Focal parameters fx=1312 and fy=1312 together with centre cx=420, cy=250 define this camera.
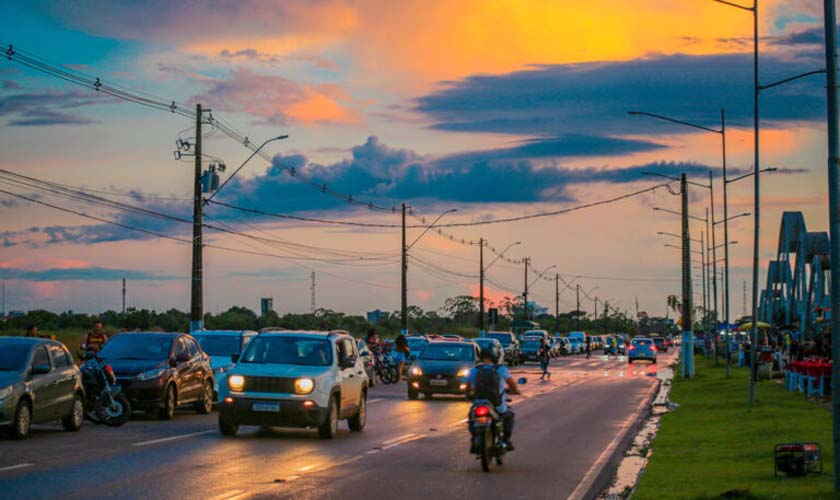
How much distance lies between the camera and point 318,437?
23.1 meters

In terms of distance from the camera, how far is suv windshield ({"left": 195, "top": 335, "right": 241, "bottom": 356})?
105ft

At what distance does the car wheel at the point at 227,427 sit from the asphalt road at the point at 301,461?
24cm

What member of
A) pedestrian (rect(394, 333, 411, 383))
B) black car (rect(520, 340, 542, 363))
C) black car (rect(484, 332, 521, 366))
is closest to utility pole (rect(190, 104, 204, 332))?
pedestrian (rect(394, 333, 411, 383))

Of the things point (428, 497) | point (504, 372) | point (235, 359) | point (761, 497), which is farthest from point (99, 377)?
point (761, 497)

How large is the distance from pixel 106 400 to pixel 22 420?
3990 mm

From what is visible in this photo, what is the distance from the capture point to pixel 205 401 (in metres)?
29.0

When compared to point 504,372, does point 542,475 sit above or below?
below

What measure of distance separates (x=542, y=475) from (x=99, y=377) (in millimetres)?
10927

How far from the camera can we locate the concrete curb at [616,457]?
15.8 metres

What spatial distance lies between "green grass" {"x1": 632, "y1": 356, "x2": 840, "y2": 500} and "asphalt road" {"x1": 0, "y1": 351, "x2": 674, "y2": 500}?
1040 mm

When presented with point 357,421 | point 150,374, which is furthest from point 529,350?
point 357,421

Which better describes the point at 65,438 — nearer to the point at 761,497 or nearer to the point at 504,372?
the point at 504,372

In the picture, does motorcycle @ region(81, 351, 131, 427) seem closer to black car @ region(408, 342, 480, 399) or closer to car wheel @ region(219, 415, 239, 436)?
car wheel @ region(219, 415, 239, 436)

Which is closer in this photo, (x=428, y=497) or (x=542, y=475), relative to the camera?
(x=428, y=497)
